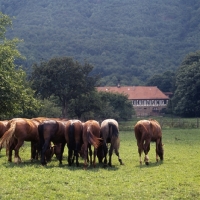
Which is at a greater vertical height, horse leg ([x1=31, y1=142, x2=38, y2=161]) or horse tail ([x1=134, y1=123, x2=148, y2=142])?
horse tail ([x1=134, y1=123, x2=148, y2=142])

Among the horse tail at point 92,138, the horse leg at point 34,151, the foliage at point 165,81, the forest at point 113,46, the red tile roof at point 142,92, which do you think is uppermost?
the forest at point 113,46

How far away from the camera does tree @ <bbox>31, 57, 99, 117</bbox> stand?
184 ft

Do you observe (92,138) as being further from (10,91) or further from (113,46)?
(113,46)

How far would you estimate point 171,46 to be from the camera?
18600 cm

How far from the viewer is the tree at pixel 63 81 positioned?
56.0 metres

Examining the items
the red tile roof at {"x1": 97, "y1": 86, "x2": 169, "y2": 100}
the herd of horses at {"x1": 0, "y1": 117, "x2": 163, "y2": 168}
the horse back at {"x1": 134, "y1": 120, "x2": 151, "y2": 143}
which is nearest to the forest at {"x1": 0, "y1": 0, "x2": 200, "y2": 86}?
the red tile roof at {"x1": 97, "y1": 86, "x2": 169, "y2": 100}

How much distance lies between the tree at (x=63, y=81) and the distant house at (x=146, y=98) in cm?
4791

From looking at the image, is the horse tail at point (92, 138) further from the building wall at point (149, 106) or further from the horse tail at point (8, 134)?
the building wall at point (149, 106)

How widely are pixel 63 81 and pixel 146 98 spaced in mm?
53851

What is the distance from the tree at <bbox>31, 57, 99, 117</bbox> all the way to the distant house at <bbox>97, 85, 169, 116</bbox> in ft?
157

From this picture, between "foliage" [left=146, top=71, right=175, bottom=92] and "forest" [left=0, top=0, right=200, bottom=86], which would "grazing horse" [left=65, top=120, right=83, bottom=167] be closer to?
"foliage" [left=146, top=71, right=175, bottom=92]

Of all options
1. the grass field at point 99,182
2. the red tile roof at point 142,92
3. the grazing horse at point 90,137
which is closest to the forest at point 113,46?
the red tile roof at point 142,92

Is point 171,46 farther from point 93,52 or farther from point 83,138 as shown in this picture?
point 83,138

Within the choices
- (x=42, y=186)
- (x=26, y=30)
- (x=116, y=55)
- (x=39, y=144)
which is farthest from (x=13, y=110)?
(x=26, y=30)
